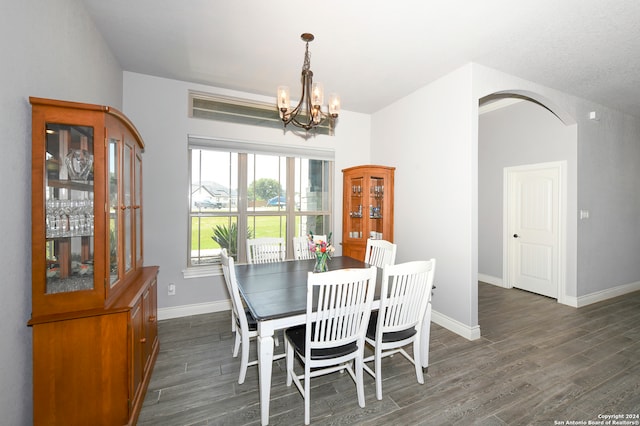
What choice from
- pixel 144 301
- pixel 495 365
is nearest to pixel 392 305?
pixel 495 365

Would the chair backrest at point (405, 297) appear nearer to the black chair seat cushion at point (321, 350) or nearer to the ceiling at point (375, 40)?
the black chair seat cushion at point (321, 350)

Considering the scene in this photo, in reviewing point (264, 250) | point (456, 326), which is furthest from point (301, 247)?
point (456, 326)

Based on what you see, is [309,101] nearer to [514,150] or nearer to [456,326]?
[456,326]

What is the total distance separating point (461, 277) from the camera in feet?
10.3

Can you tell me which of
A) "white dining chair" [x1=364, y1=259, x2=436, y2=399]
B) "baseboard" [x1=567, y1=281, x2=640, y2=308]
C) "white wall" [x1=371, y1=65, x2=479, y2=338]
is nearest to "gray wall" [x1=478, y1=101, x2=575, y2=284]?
"baseboard" [x1=567, y1=281, x2=640, y2=308]

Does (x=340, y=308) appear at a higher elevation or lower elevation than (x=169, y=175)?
lower

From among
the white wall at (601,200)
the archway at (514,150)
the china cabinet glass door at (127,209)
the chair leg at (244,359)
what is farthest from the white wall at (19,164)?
the white wall at (601,200)

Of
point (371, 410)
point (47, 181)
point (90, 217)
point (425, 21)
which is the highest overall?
point (425, 21)

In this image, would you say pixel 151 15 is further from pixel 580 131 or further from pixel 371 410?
pixel 580 131

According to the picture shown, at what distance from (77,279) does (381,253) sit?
8.70ft

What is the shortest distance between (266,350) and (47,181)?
5.25ft

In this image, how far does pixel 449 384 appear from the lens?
2.22m

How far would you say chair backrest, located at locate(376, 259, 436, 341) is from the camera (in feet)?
6.18

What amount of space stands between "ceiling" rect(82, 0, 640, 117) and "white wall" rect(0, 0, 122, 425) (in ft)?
2.55
